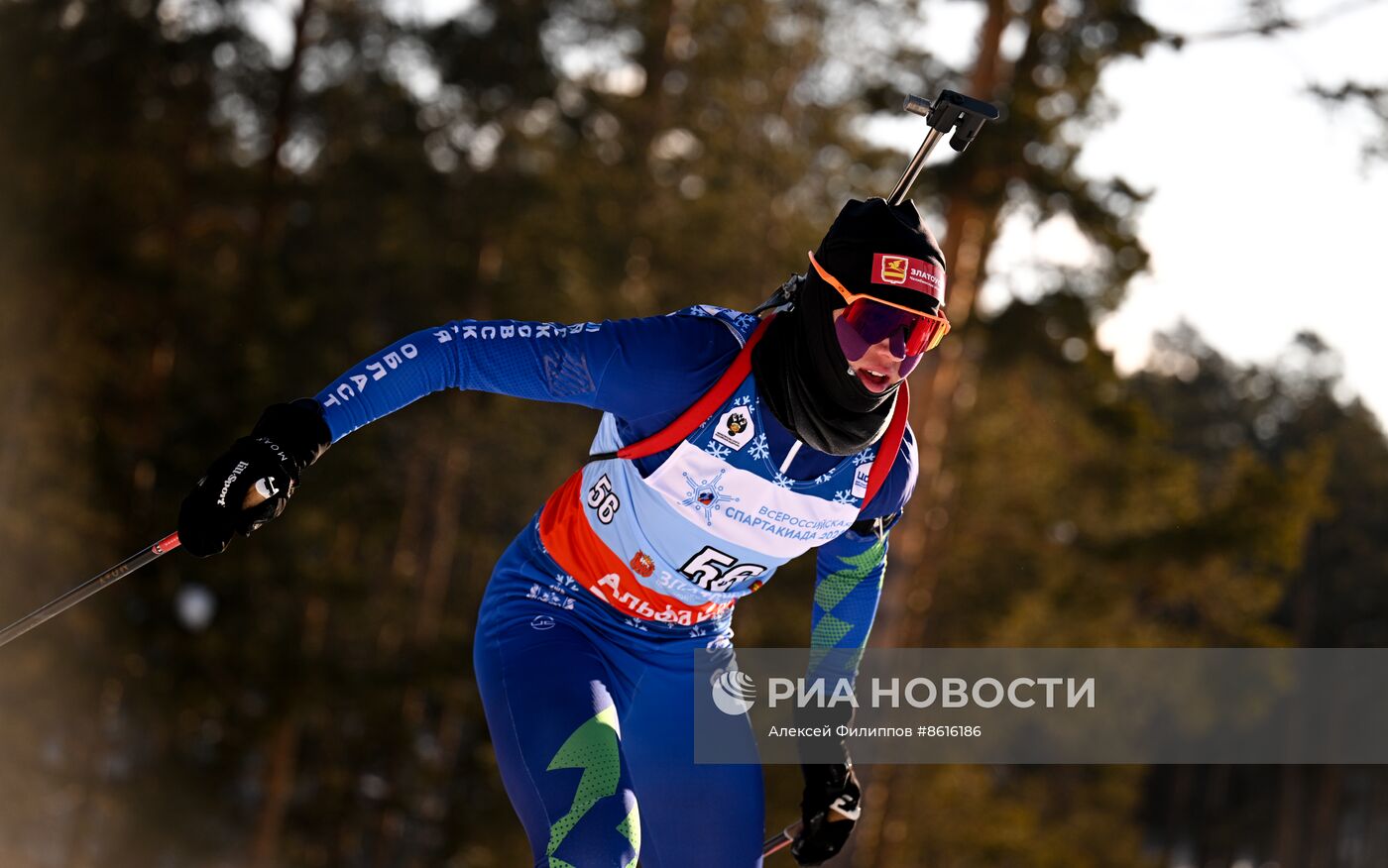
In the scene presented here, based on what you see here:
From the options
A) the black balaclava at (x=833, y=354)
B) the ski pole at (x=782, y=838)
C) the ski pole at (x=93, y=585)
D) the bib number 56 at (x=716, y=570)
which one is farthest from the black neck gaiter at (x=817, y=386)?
the ski pole at (x=93, y=585)

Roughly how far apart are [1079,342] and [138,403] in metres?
10.1

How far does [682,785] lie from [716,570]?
0.54 metres

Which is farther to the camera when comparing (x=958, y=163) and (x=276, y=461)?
(x=958, y=163)

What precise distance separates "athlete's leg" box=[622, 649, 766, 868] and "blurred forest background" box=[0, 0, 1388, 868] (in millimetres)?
7202

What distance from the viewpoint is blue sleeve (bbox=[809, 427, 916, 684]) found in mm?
3395

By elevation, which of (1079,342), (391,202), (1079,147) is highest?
(391,202)

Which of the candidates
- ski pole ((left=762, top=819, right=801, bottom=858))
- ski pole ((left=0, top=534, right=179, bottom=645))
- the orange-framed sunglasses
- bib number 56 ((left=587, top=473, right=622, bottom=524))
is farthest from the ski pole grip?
ski pole ((left=762, top=819, right=801, bottom=858))

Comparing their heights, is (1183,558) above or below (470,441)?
below

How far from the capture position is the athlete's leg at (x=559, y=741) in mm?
2801

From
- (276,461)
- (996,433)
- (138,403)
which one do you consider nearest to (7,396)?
(138,403)

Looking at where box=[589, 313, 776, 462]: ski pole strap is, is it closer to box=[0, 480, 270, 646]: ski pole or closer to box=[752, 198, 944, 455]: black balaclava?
box=[752, 198, 944, 455]: black balaclava

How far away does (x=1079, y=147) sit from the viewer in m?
10.4

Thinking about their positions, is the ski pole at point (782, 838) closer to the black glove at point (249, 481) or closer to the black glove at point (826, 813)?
the black glove at point (826, 813)

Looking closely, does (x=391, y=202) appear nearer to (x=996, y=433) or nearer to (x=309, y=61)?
(x=309, y=61)
